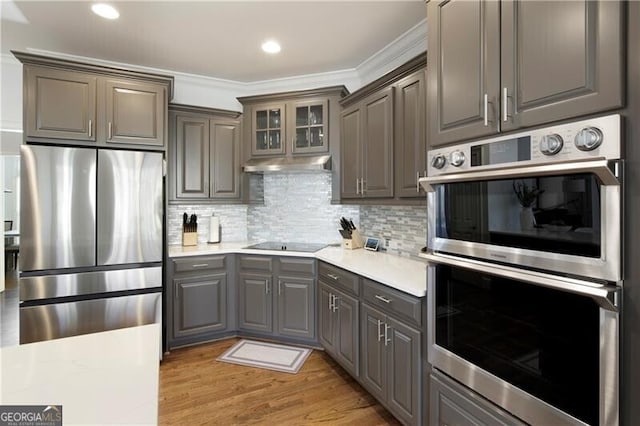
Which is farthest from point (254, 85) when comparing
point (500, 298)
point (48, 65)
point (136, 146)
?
point (500, 298)

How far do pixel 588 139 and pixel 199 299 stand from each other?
3.19m

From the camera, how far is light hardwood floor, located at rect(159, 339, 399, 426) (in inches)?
85.3

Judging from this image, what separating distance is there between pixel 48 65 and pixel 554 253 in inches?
139

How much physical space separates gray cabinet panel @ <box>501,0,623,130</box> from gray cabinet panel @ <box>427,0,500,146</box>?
6 cm

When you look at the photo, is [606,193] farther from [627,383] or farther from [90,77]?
[90,77]

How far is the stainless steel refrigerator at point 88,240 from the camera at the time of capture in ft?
8.20

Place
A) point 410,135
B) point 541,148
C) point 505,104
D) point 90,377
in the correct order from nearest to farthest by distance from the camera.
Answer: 1. point 90,377
2. point 541,148
3. point 505,104
4. point 410,135

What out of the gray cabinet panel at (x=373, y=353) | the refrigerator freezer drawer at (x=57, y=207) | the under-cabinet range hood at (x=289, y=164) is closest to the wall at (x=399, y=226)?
the under-cabinet range hood at (x=289, y=164)

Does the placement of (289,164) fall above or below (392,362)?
above

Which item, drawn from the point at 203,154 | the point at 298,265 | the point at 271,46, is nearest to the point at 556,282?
the point at 298,265

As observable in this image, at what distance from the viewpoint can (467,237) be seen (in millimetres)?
1458

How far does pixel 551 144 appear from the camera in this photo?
111 cm

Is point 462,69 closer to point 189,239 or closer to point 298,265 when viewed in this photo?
point 298,265

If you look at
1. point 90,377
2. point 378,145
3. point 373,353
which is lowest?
point 373,353
